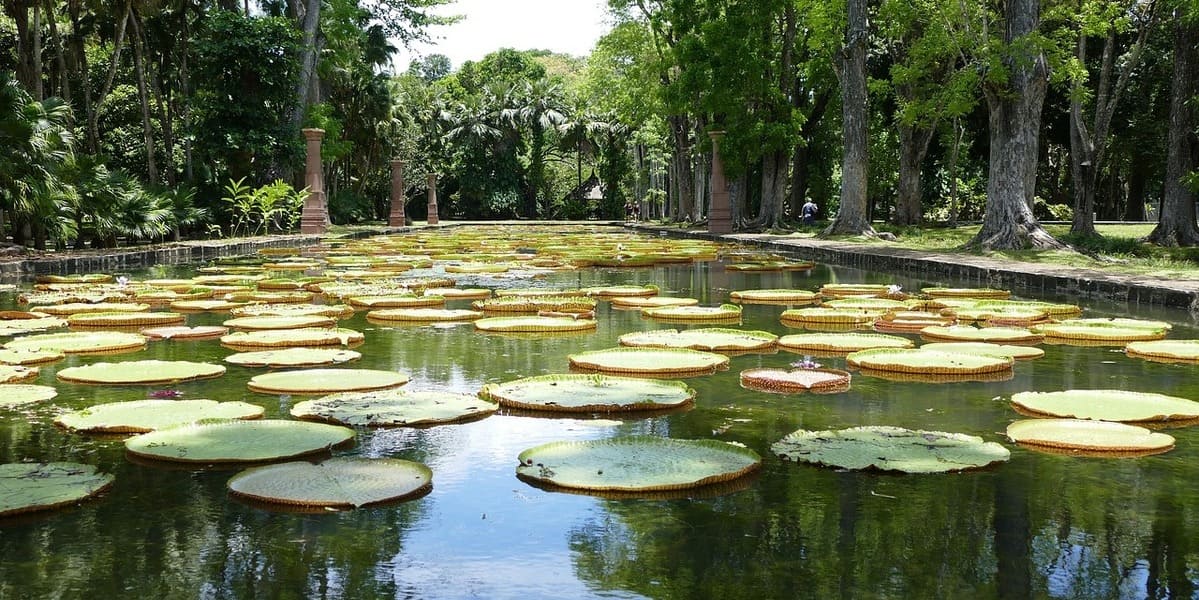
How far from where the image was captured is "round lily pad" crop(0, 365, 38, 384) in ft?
15.0

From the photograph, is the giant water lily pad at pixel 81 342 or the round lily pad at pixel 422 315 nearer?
the giant water lily pad at pixel 81 342

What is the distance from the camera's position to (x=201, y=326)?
22.3 ft

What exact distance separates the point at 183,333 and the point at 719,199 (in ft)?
66.9

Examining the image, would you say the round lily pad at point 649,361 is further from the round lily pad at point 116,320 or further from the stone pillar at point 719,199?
the stone pillar at point 719,199

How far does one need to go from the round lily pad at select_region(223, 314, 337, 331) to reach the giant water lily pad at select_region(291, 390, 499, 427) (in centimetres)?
233

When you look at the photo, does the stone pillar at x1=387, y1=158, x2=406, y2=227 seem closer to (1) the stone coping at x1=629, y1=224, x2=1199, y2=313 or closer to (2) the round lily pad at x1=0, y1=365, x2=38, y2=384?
(1) the stone coping at x1=629, y1=224, x2=1199, y2=313

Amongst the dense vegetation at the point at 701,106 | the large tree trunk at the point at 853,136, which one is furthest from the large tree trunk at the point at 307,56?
the large tree trunk at the point at 853,136

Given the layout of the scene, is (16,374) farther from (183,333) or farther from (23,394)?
(183,333)

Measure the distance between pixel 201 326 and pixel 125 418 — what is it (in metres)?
3.17

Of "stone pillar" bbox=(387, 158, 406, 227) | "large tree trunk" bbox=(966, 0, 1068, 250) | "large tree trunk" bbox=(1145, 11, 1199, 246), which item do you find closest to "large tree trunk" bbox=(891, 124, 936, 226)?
"large tree trunk" bbox=(1145, 11, 1199, 246)

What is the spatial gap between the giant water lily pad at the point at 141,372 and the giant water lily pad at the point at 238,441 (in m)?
1.15

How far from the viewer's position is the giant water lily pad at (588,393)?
4020 millimetres

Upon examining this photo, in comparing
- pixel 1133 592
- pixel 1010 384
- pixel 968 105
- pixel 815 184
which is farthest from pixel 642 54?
pixel 1133 592

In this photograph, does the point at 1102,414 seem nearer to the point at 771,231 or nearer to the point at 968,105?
the point at 968,105
